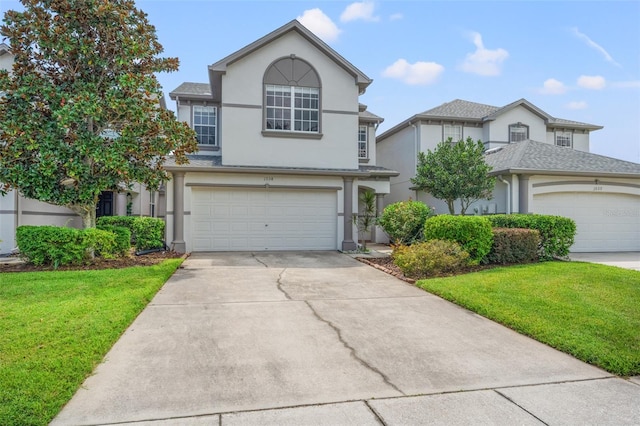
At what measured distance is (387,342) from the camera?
16.2 ft

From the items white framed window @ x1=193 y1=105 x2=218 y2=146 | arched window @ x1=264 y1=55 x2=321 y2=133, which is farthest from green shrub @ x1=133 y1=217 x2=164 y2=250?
arched window @ x1=264 y1=55 x2=321 y2=133

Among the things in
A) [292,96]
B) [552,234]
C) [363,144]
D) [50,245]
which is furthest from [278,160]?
[552,234]

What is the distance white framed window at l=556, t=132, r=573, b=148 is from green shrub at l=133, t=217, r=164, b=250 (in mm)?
21060

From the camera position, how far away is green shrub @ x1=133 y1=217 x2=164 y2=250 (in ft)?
40.1

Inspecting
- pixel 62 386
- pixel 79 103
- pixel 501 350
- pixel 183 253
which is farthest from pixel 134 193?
pixel 501 350

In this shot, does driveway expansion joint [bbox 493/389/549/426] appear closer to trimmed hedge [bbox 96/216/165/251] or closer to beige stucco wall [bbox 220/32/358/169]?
beige stucco wall [bbox 220/32/358/169]

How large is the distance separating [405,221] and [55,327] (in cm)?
940

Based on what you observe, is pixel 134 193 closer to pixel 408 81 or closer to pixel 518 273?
pixel 408 81

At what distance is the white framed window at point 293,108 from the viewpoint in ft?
45.5

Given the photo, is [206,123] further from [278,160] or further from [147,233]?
[147,233]

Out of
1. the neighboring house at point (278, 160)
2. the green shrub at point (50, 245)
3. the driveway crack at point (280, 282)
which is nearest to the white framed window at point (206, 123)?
the neighboring house at point (278, 160)

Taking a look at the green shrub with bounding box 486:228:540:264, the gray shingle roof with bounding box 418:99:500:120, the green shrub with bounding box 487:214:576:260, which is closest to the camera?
the green shrub with bounding box 486:228:540:264

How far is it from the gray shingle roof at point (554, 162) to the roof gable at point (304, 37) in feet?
20.7

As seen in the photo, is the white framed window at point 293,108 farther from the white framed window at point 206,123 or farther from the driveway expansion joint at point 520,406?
the driveway expansion joint at point 520,406
